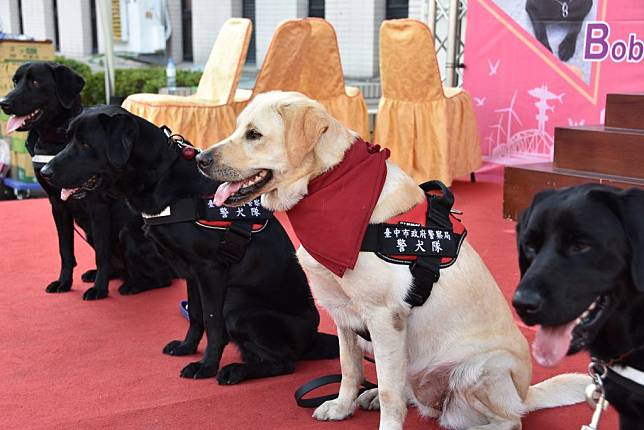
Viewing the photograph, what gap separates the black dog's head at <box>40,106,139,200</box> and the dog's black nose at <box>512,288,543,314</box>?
1.83 metres

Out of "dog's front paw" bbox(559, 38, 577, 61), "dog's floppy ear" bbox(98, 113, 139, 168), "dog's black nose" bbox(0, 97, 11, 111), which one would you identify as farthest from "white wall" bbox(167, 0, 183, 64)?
"dog's floppy ear" bbox(98, 113, 139, 168)

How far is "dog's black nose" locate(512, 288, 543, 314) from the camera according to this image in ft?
5.28

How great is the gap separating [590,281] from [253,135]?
1.17 meters

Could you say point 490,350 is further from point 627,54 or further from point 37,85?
point 627,54

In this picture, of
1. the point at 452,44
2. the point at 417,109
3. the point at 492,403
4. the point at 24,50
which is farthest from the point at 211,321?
the point at 24,50

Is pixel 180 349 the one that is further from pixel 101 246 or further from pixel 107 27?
pixel 107 27

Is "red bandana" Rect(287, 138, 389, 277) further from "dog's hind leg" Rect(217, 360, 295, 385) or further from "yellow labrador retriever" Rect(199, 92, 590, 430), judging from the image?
"dog's hind leg" Rect(217, 360, 295, 385)

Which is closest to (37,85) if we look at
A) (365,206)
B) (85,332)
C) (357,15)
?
(85,332)

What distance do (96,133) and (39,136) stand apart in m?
1.14

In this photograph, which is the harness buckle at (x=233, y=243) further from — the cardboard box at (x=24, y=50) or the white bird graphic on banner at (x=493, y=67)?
the cardboard box at (x=24, y=50)

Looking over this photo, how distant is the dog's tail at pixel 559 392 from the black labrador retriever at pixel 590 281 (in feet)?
2.33

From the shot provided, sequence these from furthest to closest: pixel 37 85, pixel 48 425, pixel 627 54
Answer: pixel 627 54 → pixel 37 85 → pixel 48 425

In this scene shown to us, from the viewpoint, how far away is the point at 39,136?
12.9 feet

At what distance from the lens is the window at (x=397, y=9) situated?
1235 centimetres
